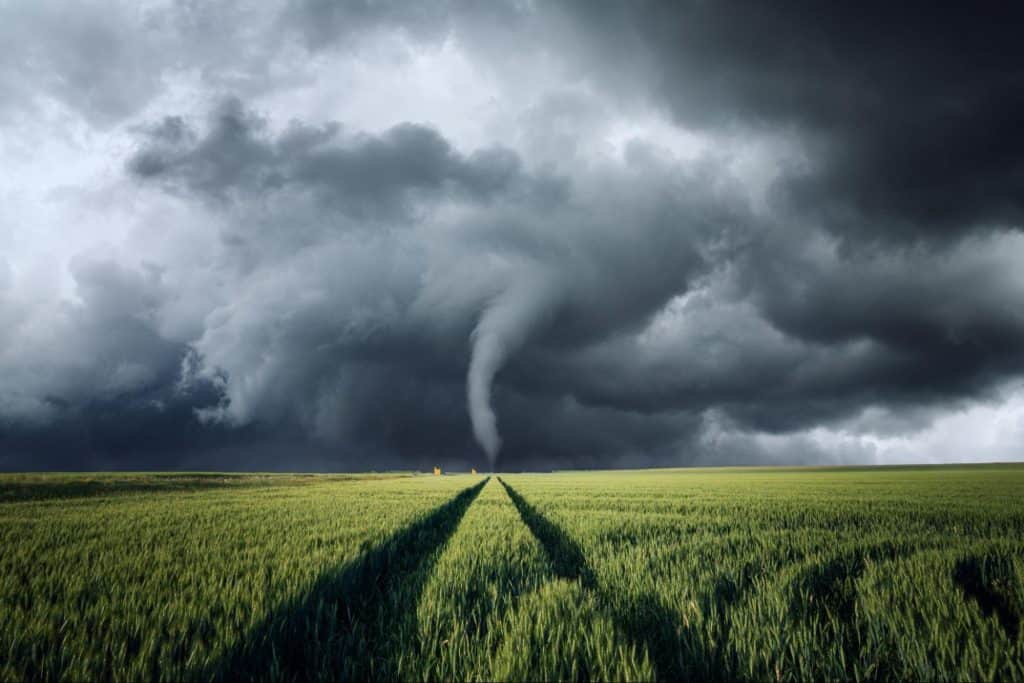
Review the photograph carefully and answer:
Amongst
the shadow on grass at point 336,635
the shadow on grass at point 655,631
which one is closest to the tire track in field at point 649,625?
the shadow on grass at point 655,631

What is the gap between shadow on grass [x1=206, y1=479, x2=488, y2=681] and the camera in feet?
8.52

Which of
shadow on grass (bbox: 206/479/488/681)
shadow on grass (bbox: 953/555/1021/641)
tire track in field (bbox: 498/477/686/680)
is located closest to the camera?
shadow on grass (bbox: 206/479/488/681)

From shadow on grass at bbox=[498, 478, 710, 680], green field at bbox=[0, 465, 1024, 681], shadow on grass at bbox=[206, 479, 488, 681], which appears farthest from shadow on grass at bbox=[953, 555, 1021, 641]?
shadow on grass at bbox=[206, 479, 488, 681]

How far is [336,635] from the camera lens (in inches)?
126

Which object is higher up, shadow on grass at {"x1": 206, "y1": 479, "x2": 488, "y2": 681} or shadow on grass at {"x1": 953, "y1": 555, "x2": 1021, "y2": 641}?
shadow on grass at {"x1": 206, "y1": 479, "x2": 488, "y2": 681}

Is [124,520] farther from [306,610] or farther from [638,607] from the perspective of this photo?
[638,607]

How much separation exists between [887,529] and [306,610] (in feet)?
32.9

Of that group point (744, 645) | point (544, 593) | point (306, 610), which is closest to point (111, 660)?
point (306, 610)

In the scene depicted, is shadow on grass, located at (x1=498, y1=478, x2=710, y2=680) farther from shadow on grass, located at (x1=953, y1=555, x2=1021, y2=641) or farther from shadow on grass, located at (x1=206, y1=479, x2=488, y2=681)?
shadow on grass, located at (x1=953, y1=555, x2=1021, y2=641)

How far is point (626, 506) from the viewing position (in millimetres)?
13750

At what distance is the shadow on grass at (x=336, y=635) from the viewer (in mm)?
2598

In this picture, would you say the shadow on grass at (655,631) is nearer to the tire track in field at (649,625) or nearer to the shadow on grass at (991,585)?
the tire track in field at (649,625)

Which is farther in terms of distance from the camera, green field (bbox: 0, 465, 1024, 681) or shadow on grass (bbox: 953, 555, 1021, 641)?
shadow on grass (bbox: 953, 555, 1021, 641)

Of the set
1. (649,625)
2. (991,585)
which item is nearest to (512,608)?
(649,625)
